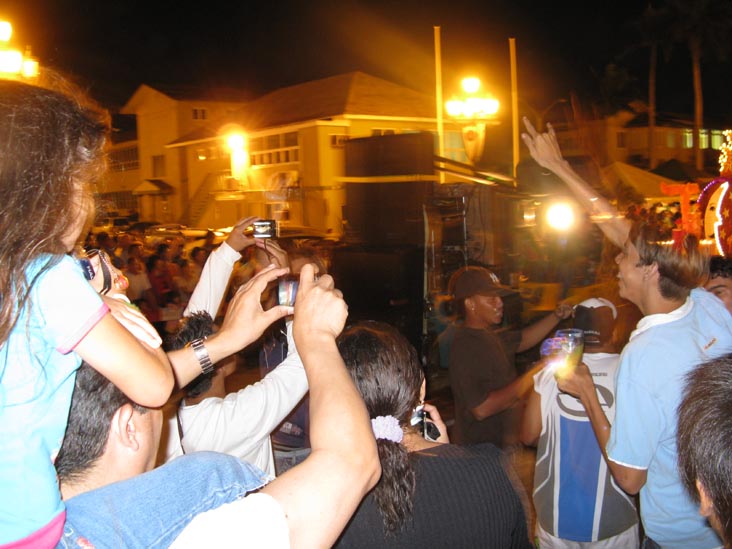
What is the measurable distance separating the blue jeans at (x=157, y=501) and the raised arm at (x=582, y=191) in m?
2.84

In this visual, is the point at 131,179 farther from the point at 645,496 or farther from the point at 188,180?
the point at 645,496

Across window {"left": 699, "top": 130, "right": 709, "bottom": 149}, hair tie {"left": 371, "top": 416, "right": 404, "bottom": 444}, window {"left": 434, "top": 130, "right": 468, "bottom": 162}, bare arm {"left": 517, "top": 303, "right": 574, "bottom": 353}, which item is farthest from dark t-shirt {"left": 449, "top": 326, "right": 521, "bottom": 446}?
window {"left": 699, "top": 130, "right": 709, "bottom": 149}

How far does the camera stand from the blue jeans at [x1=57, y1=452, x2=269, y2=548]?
1.05 meters

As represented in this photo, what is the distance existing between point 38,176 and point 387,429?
1.17 meters

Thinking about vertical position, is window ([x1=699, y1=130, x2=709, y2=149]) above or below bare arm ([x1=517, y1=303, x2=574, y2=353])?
above

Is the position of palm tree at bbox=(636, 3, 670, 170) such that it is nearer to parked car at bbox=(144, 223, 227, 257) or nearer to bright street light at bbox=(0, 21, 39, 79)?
parked car at bbox=(144, 223, 227, 257)

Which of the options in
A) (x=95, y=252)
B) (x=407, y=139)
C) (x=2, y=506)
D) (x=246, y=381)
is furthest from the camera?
(x=246, y=381)

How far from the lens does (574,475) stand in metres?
3.12

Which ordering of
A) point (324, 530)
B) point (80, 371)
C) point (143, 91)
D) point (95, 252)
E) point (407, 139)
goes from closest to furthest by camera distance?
point (324, 530), point (80, 371), point (95, 252), point (407, 139), point (143, 91)

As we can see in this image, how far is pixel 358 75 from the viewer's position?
26641mm

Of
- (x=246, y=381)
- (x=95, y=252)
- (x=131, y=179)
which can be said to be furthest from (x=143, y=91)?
(x=95, y=252)

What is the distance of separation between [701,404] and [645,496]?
1.43 m

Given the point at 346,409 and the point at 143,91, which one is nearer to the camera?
the point at 346,409

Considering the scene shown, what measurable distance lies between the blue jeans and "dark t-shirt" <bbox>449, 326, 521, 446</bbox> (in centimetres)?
286
